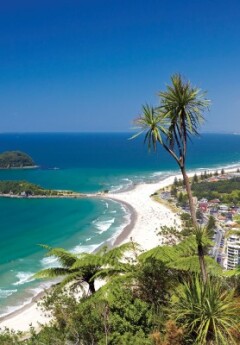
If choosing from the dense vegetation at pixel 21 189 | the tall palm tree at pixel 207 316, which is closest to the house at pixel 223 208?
the dense vegetation at pixel 21 189

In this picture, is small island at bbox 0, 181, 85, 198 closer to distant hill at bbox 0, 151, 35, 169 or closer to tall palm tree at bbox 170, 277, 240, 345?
distant hill at bbox 0, 151, 35, 169

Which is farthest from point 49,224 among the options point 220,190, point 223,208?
point 220,190

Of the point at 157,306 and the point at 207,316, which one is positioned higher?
the point at 207,316

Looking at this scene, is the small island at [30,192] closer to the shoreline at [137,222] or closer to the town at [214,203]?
the shoreline at [137,222]

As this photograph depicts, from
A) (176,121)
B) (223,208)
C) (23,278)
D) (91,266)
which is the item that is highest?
(176,121)

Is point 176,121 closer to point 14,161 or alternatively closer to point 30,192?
point 30,192

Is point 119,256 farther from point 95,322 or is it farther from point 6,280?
point 6,280

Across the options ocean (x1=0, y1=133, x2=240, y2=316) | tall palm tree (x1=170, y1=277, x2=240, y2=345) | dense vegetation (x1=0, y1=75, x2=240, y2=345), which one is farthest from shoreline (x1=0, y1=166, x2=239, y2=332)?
tall palm tree (x1=170, y1=277, x2=240, y2=345)
